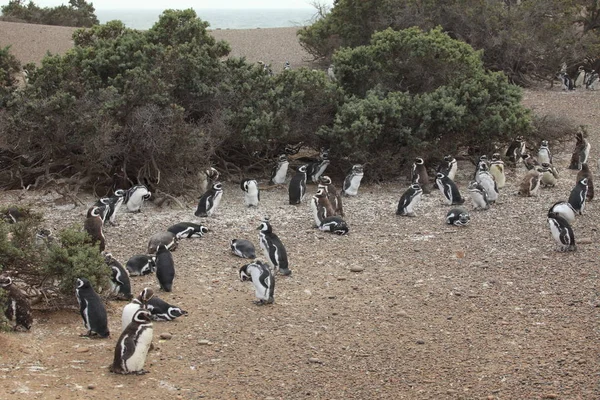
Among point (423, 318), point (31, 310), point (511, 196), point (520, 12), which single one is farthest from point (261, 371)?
point (520, 12)

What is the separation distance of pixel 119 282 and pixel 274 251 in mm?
1817

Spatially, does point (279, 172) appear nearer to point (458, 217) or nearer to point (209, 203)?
point (209, 203)

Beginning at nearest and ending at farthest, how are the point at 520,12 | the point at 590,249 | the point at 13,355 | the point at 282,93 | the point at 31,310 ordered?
the point at 13,355 → the point at 31,310 → the point at 590,249 → the point at 282,93 → the point at 520,12

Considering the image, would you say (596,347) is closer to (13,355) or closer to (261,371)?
(261,371)

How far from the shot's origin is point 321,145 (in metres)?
14.2

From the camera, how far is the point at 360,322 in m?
7.72

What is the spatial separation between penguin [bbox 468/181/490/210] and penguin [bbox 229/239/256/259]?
366cm

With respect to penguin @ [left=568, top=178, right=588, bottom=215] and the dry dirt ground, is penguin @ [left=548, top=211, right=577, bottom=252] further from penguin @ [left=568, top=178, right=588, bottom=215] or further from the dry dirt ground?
penguin @ [left=568, top=178, right=588, bottom=215]

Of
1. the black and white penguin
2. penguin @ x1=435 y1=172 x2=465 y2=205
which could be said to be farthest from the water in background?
penguin @ x1=435 y1=172 x2=465 y2=205

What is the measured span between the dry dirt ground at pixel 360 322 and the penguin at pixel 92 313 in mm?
139

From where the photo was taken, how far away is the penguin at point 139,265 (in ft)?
29.6

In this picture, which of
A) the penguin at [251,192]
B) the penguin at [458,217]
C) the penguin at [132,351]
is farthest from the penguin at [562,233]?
the penguin at [132,351]

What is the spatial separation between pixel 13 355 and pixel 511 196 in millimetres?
8371

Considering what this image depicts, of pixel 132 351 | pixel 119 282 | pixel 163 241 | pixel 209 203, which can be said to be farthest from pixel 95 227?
pixel 132 351
